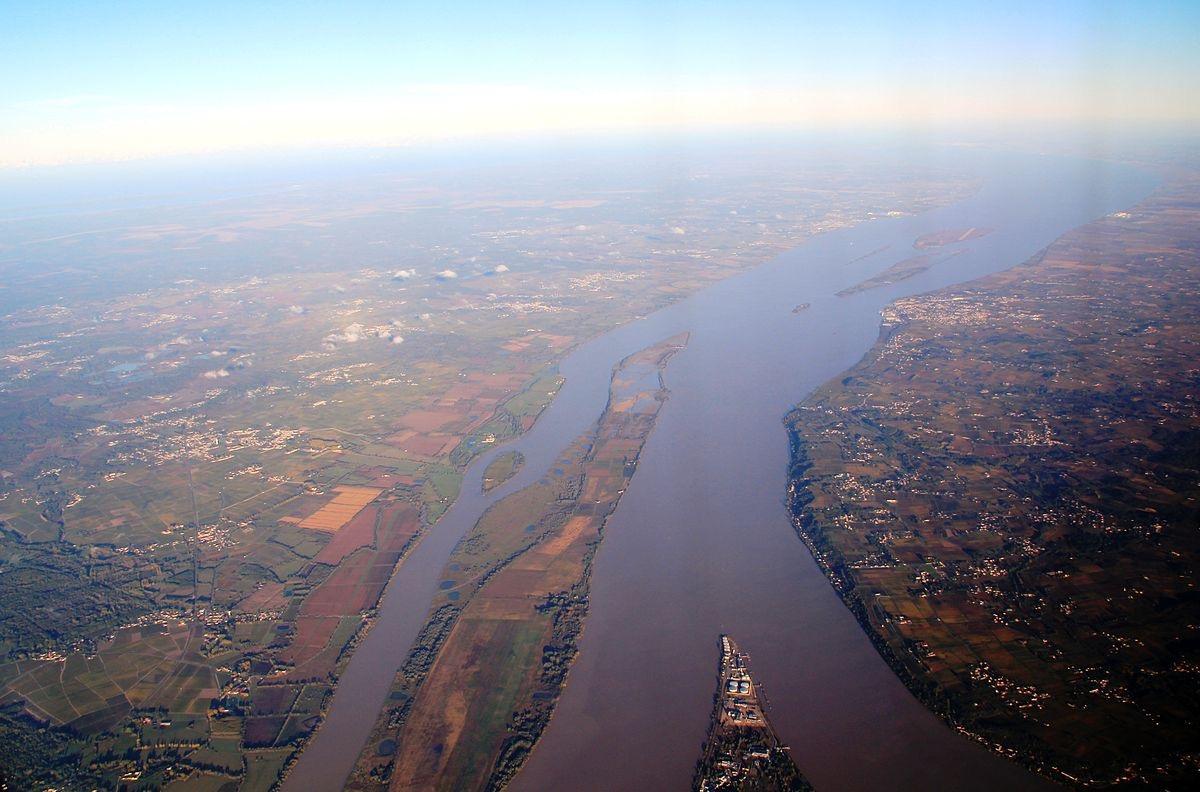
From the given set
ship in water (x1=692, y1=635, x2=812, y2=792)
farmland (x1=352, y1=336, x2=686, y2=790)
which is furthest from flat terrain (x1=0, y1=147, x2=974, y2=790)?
ship in water (x1=692, y1=635, x2=812, y2=792)

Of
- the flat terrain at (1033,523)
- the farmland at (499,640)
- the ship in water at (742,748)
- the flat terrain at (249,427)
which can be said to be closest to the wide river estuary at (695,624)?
the ship in water at (742,748)

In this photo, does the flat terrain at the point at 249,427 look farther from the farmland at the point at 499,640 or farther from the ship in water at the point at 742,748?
the ship in water at the point at 742,748

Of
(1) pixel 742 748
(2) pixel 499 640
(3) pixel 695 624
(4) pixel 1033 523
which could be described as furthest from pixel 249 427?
(4) pixel 1033 523

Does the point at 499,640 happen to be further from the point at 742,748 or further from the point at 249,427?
the point at 249,427

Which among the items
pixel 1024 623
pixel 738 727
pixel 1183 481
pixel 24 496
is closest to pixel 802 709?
pixel 738 727

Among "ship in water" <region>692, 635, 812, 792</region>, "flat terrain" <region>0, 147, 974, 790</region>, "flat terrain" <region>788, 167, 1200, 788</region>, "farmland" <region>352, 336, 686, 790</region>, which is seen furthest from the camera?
"flat terrain" <region>0, 147, 974, 790</region>

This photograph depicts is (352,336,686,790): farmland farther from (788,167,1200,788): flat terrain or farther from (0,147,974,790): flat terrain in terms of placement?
(788,167,1200,788): flat terrain

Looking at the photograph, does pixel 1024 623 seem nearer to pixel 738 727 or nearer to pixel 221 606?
pixel 738 727
